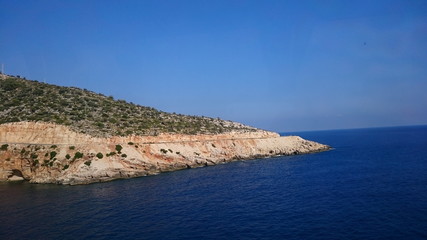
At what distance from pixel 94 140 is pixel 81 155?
5.54 meters

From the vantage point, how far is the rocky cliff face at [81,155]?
58531 millimetres

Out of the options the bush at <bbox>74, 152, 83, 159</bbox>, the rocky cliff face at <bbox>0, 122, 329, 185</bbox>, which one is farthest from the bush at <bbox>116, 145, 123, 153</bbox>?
the bush at <bbox>74, 152, 83, 159</bbox>

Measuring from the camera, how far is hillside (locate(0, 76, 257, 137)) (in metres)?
69.4

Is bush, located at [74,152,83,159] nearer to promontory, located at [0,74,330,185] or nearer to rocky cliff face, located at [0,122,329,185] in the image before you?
rocky cliff face, located at [0,122,329,185]

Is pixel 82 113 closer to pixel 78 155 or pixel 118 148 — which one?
pixel 118 148

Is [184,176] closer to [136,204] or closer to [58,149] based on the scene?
[136,204]

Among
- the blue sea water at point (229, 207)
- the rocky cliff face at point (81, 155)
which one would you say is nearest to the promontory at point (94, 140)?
the rocky cliff face at point (81, 155)

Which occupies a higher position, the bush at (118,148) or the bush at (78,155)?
the bush at (118,148)

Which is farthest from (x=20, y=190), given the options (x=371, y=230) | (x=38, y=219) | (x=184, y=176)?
(x=371, y=230)

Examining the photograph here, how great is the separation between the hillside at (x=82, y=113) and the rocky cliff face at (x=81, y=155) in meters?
2.52

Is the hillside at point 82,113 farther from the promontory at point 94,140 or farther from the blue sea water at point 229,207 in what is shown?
the blue sea water at point 229,207

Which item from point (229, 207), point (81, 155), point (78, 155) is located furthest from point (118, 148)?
A: point (229, 207)

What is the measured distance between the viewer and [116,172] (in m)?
60.7

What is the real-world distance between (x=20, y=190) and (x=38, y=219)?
20.4 meters
